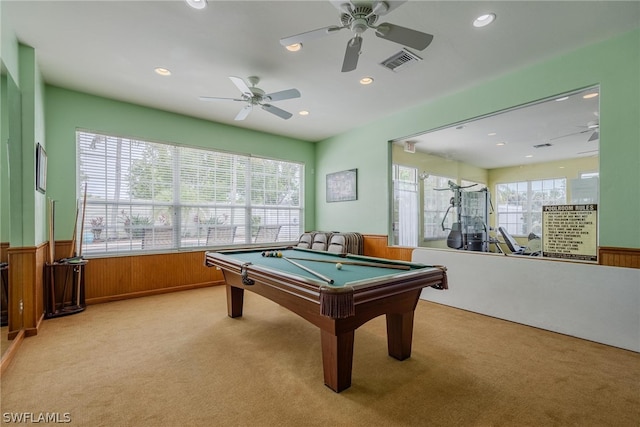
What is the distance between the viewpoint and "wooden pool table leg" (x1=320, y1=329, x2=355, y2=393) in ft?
6.35

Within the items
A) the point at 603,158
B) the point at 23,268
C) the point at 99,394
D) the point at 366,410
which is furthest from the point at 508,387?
the point at 23,268

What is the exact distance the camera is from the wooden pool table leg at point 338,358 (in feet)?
6.35

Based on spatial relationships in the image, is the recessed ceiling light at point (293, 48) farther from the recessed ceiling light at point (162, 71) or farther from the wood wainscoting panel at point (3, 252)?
the wood wainscoting panel at point (3, 252)

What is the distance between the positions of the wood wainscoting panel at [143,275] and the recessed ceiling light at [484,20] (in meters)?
4.79

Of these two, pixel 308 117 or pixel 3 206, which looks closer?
pixel 3 206

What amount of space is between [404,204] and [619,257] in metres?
2.71

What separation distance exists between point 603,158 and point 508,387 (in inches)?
95.4

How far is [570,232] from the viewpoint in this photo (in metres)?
3.09

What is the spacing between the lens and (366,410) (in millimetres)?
1788

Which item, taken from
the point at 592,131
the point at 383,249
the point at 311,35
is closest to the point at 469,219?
the point at 383,249

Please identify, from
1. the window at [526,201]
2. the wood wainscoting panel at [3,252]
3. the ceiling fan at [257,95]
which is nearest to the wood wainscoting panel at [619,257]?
the window at [526,201]

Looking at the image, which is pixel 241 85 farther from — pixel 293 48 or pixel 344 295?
pixel 344 295

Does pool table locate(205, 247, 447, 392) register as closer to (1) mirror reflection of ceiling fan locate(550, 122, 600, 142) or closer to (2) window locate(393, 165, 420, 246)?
(2) window locate(393, 165, 420, 246)

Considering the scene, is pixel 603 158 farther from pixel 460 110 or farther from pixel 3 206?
pixel 3 206
